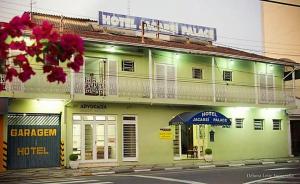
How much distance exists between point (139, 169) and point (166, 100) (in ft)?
15.2

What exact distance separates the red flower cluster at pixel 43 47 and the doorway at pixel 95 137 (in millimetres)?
19262

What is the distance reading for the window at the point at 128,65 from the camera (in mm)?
24672

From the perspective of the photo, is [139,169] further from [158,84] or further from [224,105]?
[224,105]

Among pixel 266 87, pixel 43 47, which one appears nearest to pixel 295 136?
pixel 266 87

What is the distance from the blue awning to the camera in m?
24.5

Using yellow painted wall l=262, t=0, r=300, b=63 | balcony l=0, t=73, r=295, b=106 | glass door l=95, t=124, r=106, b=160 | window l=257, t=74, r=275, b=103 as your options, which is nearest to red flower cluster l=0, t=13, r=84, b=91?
balcony l=0, t=73, r=295, b=106

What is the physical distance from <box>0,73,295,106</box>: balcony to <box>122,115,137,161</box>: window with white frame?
1571mm

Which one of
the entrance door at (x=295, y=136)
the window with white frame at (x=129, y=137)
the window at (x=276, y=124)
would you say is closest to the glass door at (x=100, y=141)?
the window with white frame at (x=129, y=137)

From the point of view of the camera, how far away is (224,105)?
1063 inches

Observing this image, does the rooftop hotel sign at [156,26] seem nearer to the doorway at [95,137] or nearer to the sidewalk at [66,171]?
the doorway at [95,137]

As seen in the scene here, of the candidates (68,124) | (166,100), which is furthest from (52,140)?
(166,100)

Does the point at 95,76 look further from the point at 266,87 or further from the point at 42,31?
the point at 42,31

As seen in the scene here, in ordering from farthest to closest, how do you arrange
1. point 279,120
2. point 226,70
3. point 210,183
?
point 279,120 < point 226,70 < point 210,183

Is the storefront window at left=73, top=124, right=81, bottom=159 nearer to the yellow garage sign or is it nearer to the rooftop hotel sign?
the yellow garage sign
